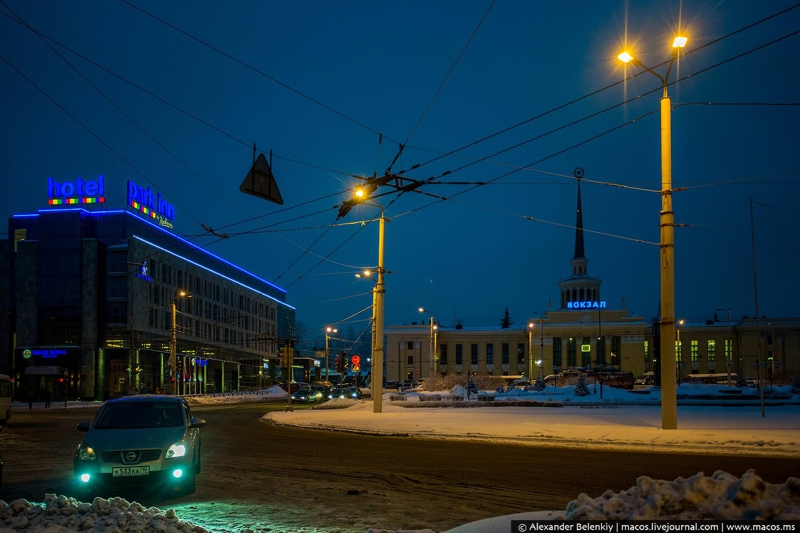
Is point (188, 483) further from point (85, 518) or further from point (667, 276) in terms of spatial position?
point (667, 276)

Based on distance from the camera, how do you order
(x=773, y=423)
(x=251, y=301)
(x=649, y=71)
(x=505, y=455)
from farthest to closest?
(x=251, y=301) < (x=773, y=423) < (x=649, y=71) < (x=505, y=455)

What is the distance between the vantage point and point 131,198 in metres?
72.6

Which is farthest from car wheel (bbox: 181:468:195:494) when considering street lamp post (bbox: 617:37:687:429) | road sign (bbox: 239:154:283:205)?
street lamp post (bbox: 617:37:687:429)

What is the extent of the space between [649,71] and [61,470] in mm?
17361

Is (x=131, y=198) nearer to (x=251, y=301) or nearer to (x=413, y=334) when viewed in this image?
(x=251, y=301)

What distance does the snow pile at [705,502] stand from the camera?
17.0 feet

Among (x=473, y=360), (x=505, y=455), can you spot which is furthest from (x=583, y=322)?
(x=505, y=455)

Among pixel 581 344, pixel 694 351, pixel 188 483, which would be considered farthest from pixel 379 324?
pixel 694 351

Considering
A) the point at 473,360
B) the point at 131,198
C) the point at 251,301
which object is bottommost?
the point at 473,360

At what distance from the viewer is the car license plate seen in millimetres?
10594

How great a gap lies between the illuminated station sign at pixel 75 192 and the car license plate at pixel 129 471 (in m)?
68.3

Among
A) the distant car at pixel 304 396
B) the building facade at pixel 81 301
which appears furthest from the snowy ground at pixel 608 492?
the building facade at pixel 81 301

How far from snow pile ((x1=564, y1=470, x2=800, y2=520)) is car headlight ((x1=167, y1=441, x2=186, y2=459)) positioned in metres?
7.04

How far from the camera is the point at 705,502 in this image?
5.50m
